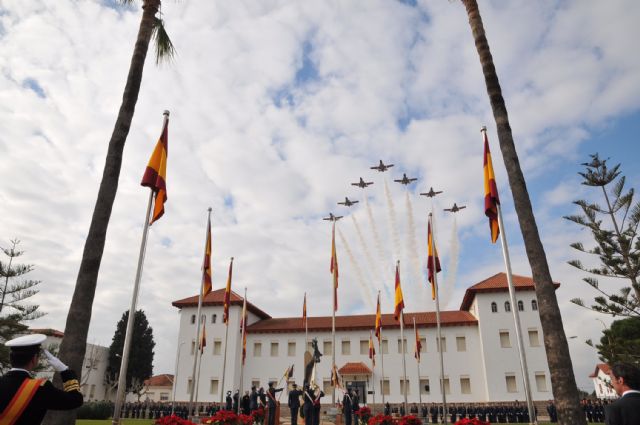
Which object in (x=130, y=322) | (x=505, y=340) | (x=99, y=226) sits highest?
(x=505, y=340)

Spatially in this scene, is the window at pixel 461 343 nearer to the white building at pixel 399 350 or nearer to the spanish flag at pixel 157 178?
the white building at pixel 399 350

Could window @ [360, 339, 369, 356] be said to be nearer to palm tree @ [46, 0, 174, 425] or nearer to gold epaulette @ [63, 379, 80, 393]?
palm tree @ [46, 0, 174, 425]

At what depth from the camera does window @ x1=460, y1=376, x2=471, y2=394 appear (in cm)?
4038

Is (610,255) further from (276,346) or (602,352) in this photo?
(276,346)

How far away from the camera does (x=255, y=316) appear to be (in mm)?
51844

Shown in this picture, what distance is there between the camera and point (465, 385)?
40656 millimetres

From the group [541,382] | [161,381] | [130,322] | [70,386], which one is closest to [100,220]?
[130,322]

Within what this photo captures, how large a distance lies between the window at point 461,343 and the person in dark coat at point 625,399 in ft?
135

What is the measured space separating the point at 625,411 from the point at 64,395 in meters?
4.97

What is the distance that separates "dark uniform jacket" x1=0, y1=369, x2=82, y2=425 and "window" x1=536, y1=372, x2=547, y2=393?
4327 centimetres

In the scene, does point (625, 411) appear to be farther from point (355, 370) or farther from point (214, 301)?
point (214, 301)

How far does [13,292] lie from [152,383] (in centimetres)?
3481

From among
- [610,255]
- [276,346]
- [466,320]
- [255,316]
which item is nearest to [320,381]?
[276,346]

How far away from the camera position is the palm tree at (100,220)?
24.1ft
